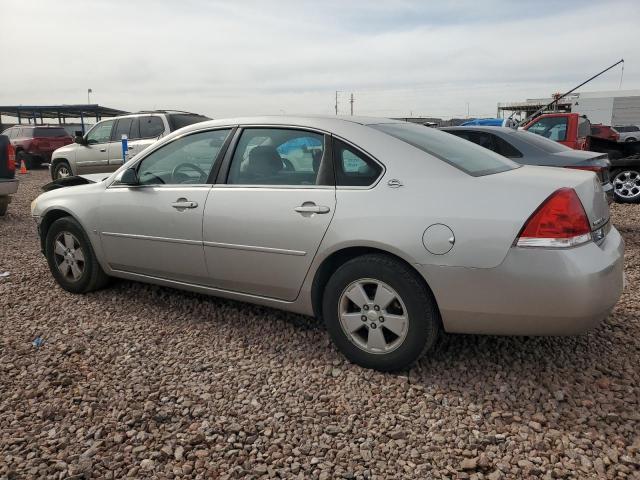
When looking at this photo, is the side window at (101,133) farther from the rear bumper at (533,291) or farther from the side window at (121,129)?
the rear bumper at (533,291)

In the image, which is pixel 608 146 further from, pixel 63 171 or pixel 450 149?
pixel 63 171

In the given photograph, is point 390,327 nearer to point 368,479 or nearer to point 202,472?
point 368,479

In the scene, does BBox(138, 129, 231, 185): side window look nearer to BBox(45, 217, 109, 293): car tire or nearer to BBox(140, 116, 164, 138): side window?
BBox(45, 217, 109, 293): car tire

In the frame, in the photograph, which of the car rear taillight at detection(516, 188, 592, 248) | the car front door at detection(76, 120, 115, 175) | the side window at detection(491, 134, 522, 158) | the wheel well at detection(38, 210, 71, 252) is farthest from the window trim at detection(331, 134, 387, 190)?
the car front door at detection(76, 120, 115, 175)

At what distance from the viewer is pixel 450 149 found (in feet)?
10.9

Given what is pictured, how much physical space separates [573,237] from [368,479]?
58.6 inches

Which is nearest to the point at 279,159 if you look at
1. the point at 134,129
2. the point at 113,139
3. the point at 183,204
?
the point at 183,204

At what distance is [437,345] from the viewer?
3.42 m

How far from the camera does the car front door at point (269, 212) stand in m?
3.16

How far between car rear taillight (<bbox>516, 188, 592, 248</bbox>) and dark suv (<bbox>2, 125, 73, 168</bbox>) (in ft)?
66.5

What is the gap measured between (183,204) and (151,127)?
8.12m

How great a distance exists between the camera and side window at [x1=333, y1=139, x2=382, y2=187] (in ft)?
9.97

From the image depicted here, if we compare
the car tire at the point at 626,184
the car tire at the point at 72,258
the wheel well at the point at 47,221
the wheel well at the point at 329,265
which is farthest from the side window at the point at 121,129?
the car tire at the point at 626,184

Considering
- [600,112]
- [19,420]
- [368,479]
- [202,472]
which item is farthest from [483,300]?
[600,112]
